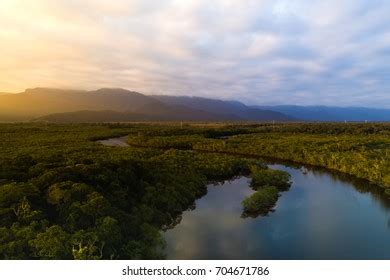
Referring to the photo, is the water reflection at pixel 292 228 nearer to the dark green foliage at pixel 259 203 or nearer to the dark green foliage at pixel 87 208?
the dark green foliage at pixel 259 203

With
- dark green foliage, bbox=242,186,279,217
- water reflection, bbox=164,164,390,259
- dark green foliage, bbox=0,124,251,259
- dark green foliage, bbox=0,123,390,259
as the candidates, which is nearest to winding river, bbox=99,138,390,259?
water reflection, bbox=164,164,390,259

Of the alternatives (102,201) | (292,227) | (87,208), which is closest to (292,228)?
(292,227)

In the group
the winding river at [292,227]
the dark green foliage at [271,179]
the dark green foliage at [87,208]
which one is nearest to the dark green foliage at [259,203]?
the winding river at [292,227]

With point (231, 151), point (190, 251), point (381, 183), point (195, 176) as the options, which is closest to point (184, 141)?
point (231, 151)

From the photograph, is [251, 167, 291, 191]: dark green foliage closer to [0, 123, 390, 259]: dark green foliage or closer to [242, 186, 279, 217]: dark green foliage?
[0, 123, 390, 259]: dark green foliage

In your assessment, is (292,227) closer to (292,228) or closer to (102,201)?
(292,228)

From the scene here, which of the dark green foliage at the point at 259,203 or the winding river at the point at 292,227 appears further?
the dark green foliage at the point at 259,203
